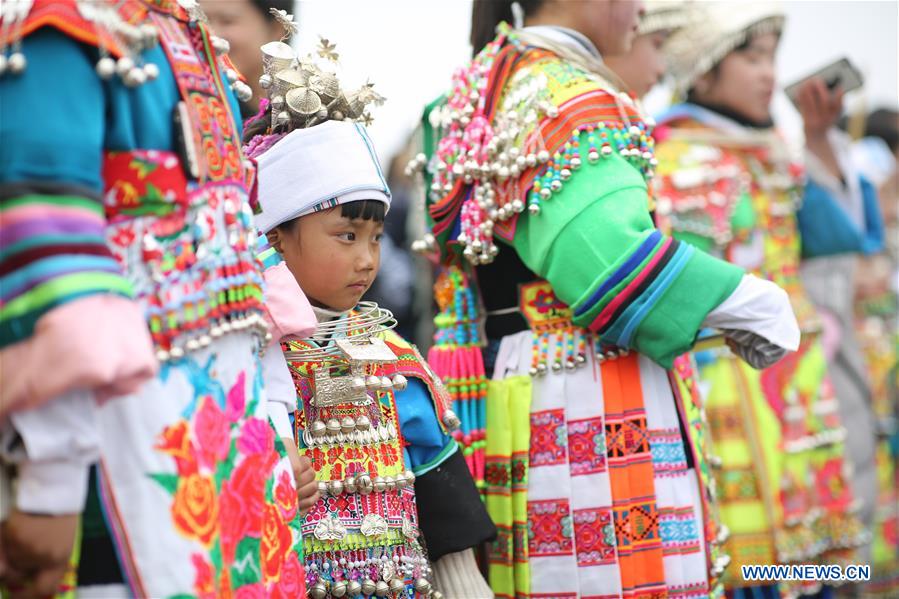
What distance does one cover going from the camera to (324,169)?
8.63 feet

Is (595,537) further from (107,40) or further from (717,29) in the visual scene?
(717,29)

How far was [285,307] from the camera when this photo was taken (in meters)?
2.33

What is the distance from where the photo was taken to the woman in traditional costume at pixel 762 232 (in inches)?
179

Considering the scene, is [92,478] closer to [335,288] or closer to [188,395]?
[188,395]

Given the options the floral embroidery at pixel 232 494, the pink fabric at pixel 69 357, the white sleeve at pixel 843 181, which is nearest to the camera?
the pink fabric at pixel 69 357

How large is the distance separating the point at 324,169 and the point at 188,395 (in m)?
0.94

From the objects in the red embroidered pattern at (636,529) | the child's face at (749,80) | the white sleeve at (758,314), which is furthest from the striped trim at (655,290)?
the child's face at (749,80)

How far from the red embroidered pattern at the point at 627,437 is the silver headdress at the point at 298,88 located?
1.06 meters

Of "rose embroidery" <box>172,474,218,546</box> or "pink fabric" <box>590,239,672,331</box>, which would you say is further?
"pink fabric" <box>590,239,672,331</box>

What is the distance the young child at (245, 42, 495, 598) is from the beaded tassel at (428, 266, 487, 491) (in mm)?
450

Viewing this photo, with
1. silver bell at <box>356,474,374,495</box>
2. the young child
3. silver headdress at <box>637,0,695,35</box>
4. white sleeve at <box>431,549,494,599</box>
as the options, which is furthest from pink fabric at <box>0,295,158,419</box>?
silver headdress at <box>637,0,695,35</box>

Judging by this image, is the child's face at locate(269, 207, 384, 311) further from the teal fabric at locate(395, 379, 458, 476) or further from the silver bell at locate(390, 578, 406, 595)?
the silver bell at locate(390, 578, 406, 595)

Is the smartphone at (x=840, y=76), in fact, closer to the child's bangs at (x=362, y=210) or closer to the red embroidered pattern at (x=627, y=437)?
the red embroidered pattern at (x=627, y=437)

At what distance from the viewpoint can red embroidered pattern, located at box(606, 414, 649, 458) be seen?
3.05 meters
